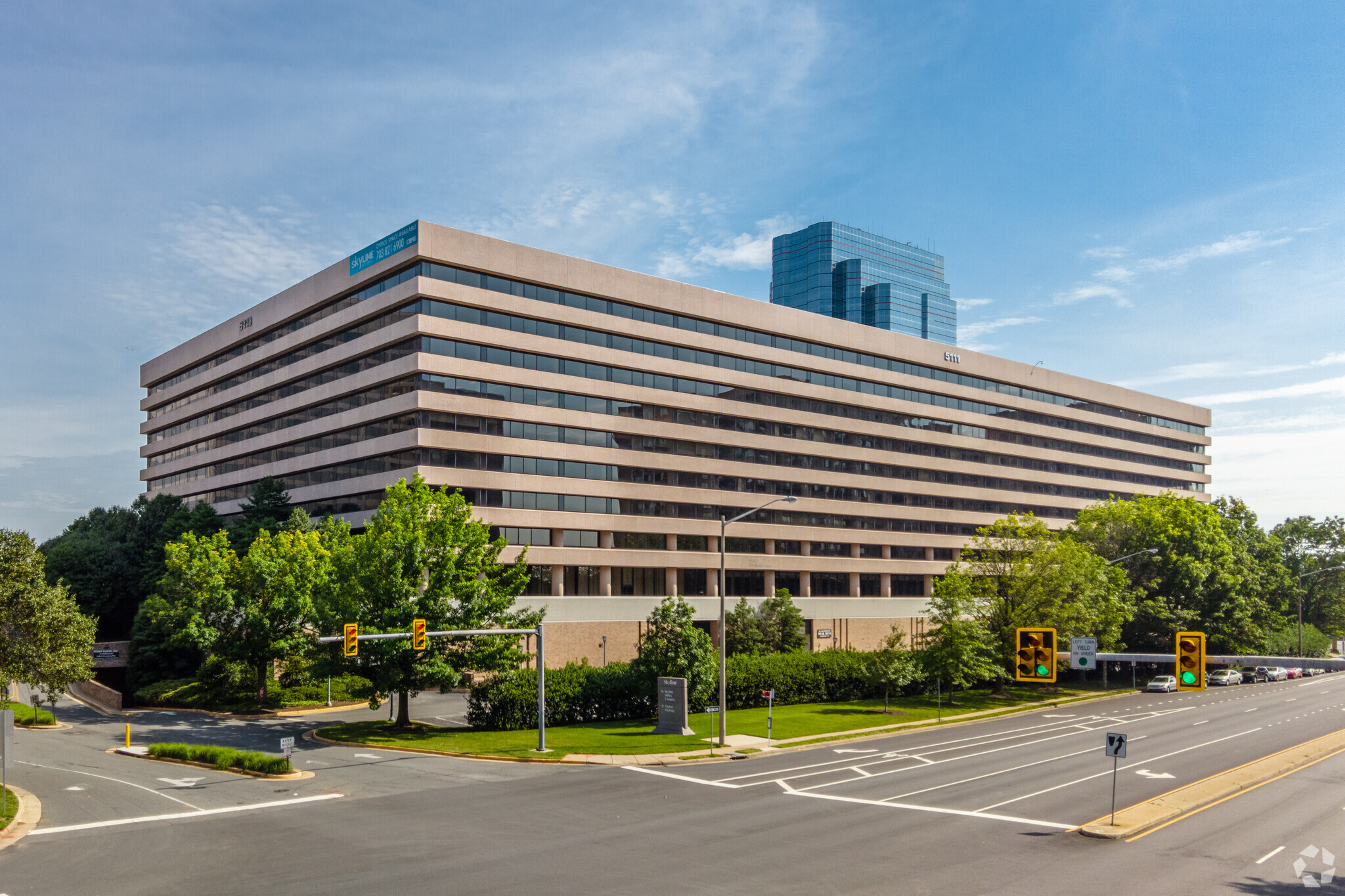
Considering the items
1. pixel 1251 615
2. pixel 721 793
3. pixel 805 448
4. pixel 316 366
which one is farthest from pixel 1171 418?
pixel 721 793

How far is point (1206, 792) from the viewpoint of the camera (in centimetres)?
2889

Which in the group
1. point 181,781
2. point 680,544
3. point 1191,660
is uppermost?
point 680,544

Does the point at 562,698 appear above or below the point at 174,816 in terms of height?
below

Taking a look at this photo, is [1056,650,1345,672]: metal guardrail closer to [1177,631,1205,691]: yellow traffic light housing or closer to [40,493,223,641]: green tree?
[1177,631,1205,691]: yellow traffic light housing

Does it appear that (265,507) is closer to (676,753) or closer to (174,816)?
(676,753)

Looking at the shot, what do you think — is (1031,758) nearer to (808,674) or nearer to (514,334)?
(808,674)

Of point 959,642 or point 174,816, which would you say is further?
point 959,642

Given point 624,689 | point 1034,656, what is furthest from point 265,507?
point 1034,656

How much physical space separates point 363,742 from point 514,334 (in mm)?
32003

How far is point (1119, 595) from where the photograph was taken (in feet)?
243

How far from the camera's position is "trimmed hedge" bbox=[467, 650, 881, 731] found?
44688mm

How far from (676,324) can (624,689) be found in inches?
1340

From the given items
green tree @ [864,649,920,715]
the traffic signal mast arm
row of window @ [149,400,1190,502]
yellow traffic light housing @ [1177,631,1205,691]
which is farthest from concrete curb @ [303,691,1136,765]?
row of window @ [149,400,1190,502]

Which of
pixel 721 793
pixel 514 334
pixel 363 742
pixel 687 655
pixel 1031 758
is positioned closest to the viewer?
pixel 721 793
